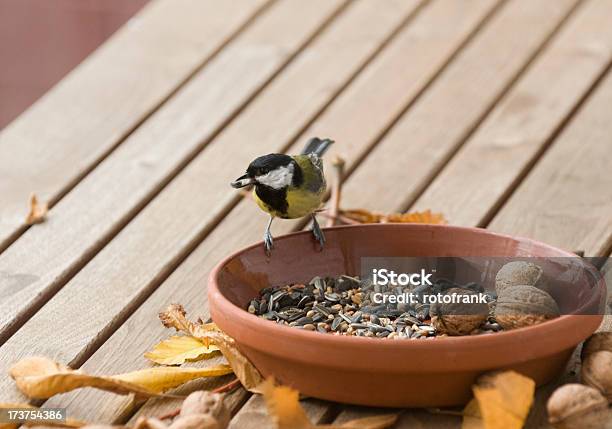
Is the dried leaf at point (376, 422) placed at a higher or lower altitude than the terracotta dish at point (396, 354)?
lower

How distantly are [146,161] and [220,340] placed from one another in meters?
0.99

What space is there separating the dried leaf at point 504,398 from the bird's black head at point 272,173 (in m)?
0.56

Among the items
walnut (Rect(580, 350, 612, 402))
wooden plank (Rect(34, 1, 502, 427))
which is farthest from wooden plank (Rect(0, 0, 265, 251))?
walnut (Rect(580, 350, 612, 402))

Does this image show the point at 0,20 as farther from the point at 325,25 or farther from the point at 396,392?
the point at 396,392

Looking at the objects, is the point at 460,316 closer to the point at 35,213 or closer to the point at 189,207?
the point at 189,207

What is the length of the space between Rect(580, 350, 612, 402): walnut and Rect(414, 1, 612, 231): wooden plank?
60 cm

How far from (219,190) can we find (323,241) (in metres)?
0.64

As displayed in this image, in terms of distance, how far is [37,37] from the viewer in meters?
4.62

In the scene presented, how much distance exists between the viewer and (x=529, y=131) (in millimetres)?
2531

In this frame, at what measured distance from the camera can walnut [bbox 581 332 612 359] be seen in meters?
1.52

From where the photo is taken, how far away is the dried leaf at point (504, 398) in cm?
135

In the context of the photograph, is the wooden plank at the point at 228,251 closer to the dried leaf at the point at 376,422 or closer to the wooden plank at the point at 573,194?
the dried leaf at the point at 376,422

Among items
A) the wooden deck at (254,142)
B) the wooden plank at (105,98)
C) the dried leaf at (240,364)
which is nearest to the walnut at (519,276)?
the wooden deck at (254,142)

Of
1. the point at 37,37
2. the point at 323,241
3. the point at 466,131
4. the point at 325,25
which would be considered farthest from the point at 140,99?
the point at 37,37
